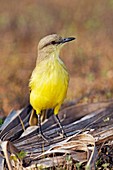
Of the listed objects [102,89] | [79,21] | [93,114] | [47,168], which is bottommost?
[47,168]

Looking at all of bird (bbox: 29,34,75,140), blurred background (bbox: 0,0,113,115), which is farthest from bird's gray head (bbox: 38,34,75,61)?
blurred background (bbox: 0,0,113,115)

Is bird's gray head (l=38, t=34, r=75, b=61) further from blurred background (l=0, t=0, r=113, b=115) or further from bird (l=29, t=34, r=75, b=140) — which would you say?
blurred background (l=0, t=0, r=113, b=115)

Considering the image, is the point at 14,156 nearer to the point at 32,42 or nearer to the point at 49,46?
the point at 49,46

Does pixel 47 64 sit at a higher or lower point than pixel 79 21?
lower

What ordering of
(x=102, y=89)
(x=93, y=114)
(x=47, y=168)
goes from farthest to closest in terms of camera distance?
(x=102, y=89), (x=93, y=114), (x=47, y=168)

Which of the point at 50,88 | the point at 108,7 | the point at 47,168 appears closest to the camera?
the point at 47,168

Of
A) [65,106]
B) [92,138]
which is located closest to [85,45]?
[65,106]

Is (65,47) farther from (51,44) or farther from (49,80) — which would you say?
(49,80)
